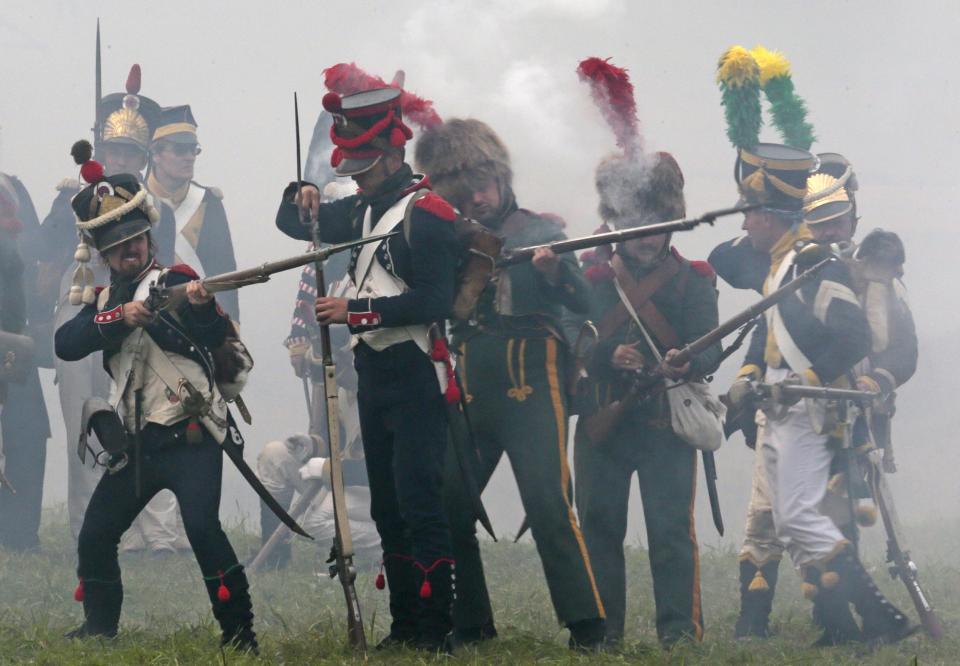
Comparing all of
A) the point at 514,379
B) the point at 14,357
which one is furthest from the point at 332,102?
the point at 14,357

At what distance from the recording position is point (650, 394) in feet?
26.8

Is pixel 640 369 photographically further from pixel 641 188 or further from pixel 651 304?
pixel 641 188

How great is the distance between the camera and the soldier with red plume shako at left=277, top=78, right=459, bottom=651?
6.38m

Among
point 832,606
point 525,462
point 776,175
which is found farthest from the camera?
point 776,175

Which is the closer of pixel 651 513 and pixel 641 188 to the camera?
pixel 651 513

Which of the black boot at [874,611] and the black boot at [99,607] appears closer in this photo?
the black boot at [99,607]

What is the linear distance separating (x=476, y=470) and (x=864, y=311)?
11.7 ft

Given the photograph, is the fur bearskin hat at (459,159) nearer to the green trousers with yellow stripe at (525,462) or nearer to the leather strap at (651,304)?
the green trousers with yellow stripe at (525,462)

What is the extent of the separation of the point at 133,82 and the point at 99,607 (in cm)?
802

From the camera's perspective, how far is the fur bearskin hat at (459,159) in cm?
731

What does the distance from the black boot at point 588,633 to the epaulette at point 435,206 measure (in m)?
1.88

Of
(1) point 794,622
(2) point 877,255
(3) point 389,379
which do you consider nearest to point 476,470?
(3) point 389,379

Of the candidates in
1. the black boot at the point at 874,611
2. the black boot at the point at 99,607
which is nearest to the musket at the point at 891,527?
the black boot at the point at 874,611

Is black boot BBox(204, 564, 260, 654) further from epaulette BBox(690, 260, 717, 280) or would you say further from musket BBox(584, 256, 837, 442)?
epaulette BBox(690, 260, 717, 280)
